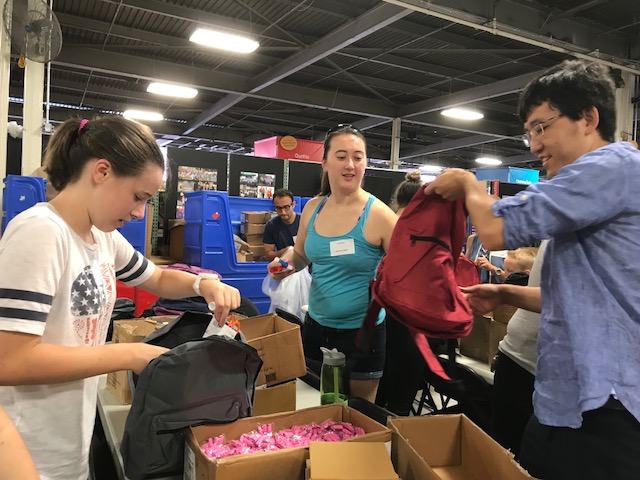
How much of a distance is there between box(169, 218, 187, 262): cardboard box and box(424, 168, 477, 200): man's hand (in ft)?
13.0

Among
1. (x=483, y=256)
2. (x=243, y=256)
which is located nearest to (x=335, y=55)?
(x=243, y=256)

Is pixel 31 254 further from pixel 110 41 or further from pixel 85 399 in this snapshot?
pixel 110 41

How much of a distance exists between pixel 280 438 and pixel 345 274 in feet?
2.36

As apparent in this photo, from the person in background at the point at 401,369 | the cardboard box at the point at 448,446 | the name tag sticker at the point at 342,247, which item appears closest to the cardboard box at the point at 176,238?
the person in background at the point at 401,369

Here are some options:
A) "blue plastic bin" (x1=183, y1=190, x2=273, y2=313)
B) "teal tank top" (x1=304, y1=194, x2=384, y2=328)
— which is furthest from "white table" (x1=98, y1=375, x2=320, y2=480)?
"blue plastic bin" (x1=183, y1=190, x2=273, y2=313)

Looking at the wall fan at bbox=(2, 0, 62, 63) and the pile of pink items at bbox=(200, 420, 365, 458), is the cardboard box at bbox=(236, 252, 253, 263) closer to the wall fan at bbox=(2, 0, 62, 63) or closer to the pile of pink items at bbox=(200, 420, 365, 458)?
the wall fan at bbox=(2, 0, 62, 63)

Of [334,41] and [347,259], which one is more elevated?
[334,41]

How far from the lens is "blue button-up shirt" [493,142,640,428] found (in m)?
0.97

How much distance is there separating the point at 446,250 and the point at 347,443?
558mm

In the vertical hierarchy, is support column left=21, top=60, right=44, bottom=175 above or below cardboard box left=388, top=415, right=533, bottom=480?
above

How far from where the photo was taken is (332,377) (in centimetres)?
167

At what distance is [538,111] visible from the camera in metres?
1.17

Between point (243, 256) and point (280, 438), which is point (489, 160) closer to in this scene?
point (243, 256)

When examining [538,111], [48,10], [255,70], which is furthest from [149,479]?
[255,70]
